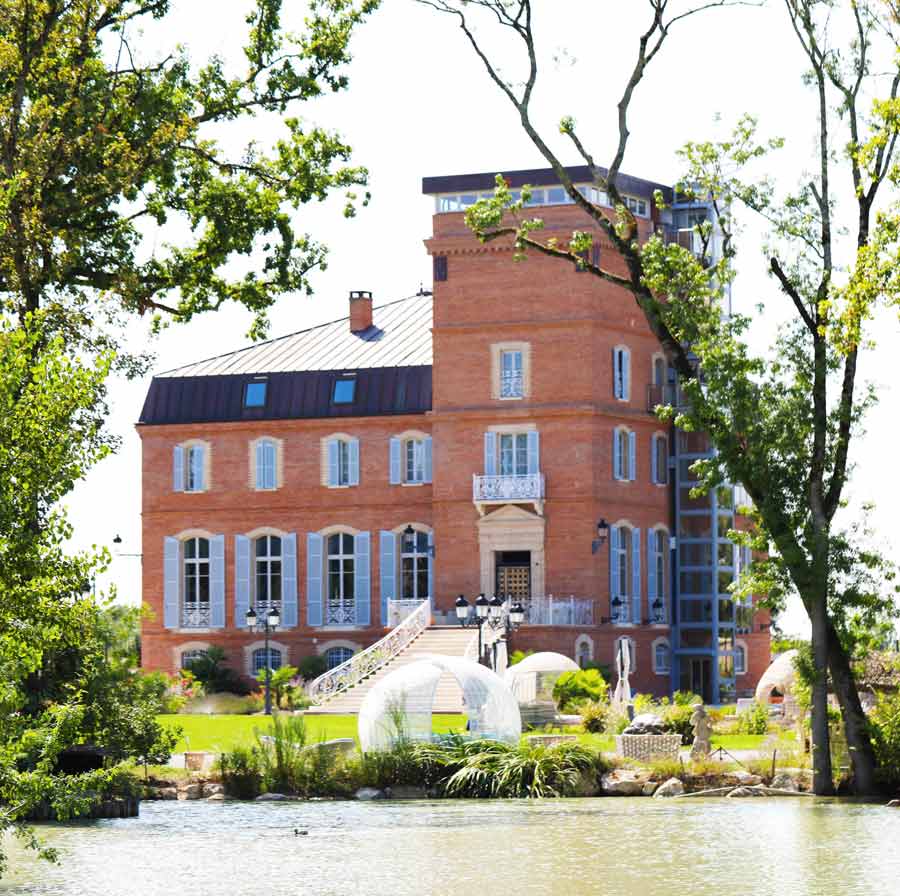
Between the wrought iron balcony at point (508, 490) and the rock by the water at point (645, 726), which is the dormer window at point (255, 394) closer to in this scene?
the wrought iron balcony at point (508, 490)

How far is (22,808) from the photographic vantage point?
49.2 ft

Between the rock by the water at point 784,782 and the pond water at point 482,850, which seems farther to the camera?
the rock by the water at point 784,782

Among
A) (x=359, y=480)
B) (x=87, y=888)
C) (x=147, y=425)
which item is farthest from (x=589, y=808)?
(x=147, y=425)

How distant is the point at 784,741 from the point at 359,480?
27668 millimetres

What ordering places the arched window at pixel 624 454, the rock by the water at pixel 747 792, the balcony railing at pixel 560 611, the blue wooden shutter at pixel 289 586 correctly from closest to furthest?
the rock by the water at pixel 747 792 < the balcony railing at pixel 560 611 < the arched window at pixel 624 454 < the blue wooden shutter at pixel 289 586

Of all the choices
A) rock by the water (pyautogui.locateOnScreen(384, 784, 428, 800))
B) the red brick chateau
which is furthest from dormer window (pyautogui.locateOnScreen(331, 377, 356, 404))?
rock by the water (pyautogui.locateOnScreen(384, 784, 428, 800))

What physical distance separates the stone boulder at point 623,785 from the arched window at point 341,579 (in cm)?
2788

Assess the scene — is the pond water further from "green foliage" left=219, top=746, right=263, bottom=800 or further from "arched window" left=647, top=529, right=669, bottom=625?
"arched window" left=647, top=529, right=669, bottom=625

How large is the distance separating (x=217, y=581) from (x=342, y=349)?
7798 millimetres

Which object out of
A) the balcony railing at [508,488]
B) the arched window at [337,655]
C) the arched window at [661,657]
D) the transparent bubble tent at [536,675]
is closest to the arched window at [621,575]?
the arched window at [661,657]

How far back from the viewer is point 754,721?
3766 centimetres

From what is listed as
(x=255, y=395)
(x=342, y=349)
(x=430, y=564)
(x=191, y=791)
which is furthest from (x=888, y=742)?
(x=342, y=349)

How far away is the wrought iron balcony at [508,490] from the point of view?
5253 cm

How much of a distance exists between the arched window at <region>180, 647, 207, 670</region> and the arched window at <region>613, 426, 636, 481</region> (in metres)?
12.7
